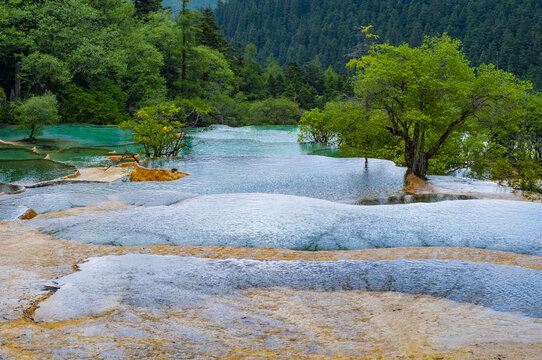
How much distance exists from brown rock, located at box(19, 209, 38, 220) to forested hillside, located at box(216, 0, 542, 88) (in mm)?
85384

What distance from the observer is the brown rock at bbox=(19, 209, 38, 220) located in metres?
10.6

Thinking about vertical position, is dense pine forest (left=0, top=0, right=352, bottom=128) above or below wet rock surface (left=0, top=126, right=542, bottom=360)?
above

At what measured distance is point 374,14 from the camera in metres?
153

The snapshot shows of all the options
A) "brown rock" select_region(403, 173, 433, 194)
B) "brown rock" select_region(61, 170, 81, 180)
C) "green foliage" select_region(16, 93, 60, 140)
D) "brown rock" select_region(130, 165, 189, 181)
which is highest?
"green foliage" select_region(16, 93, 60, 140)

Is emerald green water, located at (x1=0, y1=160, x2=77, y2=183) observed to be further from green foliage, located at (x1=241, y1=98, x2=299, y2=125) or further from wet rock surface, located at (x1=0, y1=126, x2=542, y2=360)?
green foliage, located at (x1=241, y1=98, x2=299, y2=125)

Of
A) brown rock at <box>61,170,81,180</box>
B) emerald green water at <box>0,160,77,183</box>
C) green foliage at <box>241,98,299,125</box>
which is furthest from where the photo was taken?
green foliage at <box>241,98,299,125</box>

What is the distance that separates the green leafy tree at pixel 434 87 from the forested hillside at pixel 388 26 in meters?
73.8

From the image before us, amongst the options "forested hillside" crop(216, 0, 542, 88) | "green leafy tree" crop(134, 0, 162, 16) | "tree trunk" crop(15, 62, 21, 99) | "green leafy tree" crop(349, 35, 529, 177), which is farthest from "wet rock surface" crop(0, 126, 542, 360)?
"forested hillside" crop(216, 0, 542, 88)

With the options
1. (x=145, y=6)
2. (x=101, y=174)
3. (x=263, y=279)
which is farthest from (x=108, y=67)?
(x=263, y=279)

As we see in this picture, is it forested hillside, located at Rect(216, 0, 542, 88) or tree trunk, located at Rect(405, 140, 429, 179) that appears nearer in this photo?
tree trunk, located at Rect(405, 140, 429, 179)

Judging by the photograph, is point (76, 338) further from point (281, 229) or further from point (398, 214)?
point (398, 214)

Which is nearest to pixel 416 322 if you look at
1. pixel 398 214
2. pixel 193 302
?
pixel 193 302

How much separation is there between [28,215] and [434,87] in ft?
47.8

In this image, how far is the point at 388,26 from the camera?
137 meters
